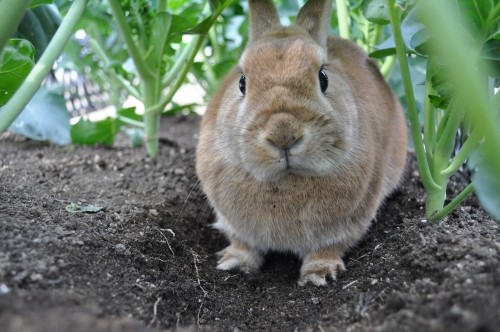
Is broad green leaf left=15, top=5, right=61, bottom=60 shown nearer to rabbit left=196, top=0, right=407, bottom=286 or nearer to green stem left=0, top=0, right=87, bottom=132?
green stem left=0, top=0, right=87, bottom=132

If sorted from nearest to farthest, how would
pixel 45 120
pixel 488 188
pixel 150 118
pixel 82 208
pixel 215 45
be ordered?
pixel 488 188, pixel 82 208, pixel 45 120, pixel 150 118, pixel 215 45

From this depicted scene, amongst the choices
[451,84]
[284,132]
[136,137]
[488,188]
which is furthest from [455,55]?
[136,137]

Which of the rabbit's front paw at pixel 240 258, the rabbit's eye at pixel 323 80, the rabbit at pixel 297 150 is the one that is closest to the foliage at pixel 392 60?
the rabbit at pixel 297 150

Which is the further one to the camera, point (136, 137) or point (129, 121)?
point (136, 137)

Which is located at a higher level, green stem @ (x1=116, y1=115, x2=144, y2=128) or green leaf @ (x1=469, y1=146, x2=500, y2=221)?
green leaf @ (x1=469, y1=146, x2=500, y2=221)

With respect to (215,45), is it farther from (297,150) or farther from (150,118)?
(297,150)

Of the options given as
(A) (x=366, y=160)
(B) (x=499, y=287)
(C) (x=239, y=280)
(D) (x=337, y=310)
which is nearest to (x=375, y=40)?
(A) (x=366, y=160)

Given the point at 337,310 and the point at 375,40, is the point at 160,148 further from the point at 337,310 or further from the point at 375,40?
the point at 337,310

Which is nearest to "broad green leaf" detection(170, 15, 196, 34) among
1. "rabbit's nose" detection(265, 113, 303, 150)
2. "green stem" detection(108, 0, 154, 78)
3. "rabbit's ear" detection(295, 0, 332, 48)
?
"green stem" detection(108, 0, 154, 78)
